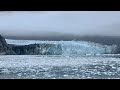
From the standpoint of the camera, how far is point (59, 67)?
4.14 m

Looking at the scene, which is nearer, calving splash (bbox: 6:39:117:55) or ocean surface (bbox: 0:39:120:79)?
ocean surface (bbox: 0:39:120:79)

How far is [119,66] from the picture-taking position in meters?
4.08

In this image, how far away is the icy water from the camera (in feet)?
13.1

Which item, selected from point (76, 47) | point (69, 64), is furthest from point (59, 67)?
point (76, 47)

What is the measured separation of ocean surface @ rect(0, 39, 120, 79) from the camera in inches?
158

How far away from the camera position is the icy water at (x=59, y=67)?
158 inches

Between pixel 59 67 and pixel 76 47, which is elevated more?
pixel 76 47

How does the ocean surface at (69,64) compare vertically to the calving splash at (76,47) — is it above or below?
below

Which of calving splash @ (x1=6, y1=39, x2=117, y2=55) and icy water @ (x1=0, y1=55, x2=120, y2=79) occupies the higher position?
calving splash @ (x1=6, y1=39, x2=117, y2=55)

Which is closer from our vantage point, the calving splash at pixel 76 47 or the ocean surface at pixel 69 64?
the ocean surface at pixel 69 64

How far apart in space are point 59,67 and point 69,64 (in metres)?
0.14

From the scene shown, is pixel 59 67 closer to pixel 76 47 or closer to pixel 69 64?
pixel 69 64
